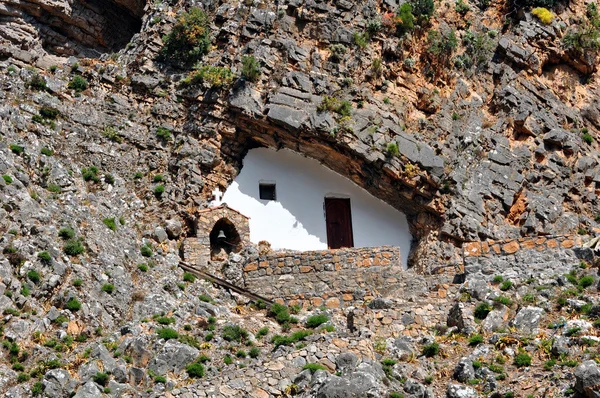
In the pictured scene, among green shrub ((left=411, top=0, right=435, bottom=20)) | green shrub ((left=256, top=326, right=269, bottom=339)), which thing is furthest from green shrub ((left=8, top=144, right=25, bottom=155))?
green shrub ((left=411, top=0, right=435, bottom=20))

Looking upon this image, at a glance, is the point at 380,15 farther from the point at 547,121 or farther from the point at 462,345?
the point at 462,345

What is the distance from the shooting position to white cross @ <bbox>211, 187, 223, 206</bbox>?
3570cm

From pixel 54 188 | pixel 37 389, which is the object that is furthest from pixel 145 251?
pixel 37 389

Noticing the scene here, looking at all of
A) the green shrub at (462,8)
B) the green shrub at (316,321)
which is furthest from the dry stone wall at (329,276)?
the green shrub at (462,8)

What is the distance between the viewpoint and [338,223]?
37.0 metres

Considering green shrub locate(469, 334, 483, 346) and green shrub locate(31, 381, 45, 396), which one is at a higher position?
green shrub locate(469, 334, 483, 346)

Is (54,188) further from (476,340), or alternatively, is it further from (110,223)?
(476,340)

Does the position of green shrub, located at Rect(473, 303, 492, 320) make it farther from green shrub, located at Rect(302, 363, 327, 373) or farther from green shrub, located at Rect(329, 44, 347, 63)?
green shrub, located at Rect(329, 44, 347, 63)

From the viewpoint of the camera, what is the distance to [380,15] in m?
39.9

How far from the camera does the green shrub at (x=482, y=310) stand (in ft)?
92.3

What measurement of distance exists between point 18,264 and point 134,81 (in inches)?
444

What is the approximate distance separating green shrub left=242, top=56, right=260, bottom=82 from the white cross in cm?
404

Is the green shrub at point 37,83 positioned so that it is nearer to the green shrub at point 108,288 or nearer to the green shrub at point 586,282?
the green shrub at point 108,288

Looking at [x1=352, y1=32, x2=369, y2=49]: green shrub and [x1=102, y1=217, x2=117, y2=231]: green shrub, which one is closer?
[x1=102, y1=217, x2=117, y2=231]: green shrub
